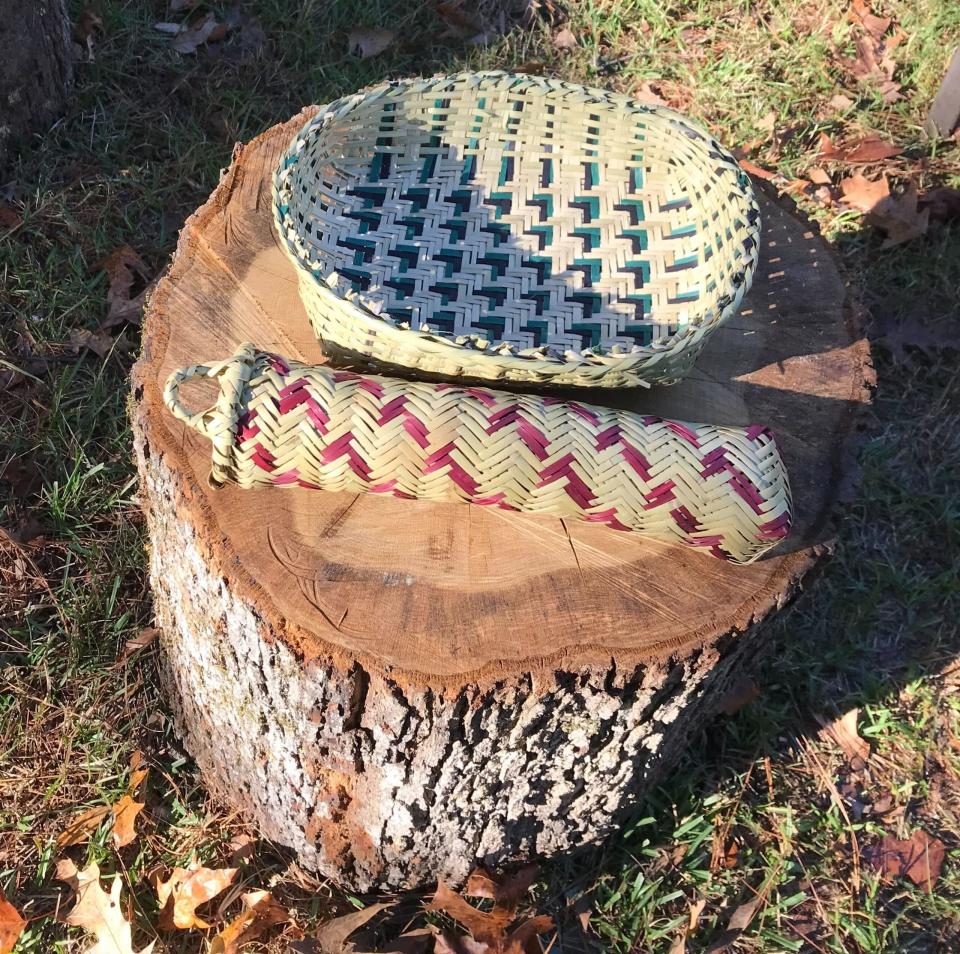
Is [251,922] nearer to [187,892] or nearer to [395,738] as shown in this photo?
[187,892]

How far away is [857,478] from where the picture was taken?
150cm

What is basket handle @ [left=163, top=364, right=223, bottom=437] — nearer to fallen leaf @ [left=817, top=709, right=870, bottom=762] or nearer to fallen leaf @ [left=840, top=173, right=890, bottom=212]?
fallen leaf @ [left=817, top=709, right=870, bottom=762]

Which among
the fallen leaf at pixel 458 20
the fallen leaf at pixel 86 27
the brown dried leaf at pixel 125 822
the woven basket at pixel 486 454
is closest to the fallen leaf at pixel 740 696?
the woven basket at pixel 486 454

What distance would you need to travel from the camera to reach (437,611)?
1.29m

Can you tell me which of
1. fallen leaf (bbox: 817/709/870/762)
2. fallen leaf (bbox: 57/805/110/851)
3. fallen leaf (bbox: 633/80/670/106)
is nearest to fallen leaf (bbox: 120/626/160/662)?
fallen leaf (bbox: 57/805/110/851)

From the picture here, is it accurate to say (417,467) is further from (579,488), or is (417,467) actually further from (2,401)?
(2,401)

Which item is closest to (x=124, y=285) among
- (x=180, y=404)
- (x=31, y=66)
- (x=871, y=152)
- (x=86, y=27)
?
(x=31, y=66)

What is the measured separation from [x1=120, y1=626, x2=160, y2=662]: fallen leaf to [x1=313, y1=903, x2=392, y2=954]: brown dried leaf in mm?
702

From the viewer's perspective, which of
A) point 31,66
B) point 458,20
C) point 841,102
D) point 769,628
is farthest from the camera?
point 458,20

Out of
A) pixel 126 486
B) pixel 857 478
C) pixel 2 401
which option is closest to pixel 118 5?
pixel 2 401

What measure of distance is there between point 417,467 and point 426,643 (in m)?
0.25

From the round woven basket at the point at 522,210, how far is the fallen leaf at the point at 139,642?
2.86 feet

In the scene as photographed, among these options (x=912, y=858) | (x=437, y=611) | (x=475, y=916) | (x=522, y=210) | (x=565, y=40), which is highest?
(x=522, y=210)

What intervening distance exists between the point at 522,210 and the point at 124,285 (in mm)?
1219
